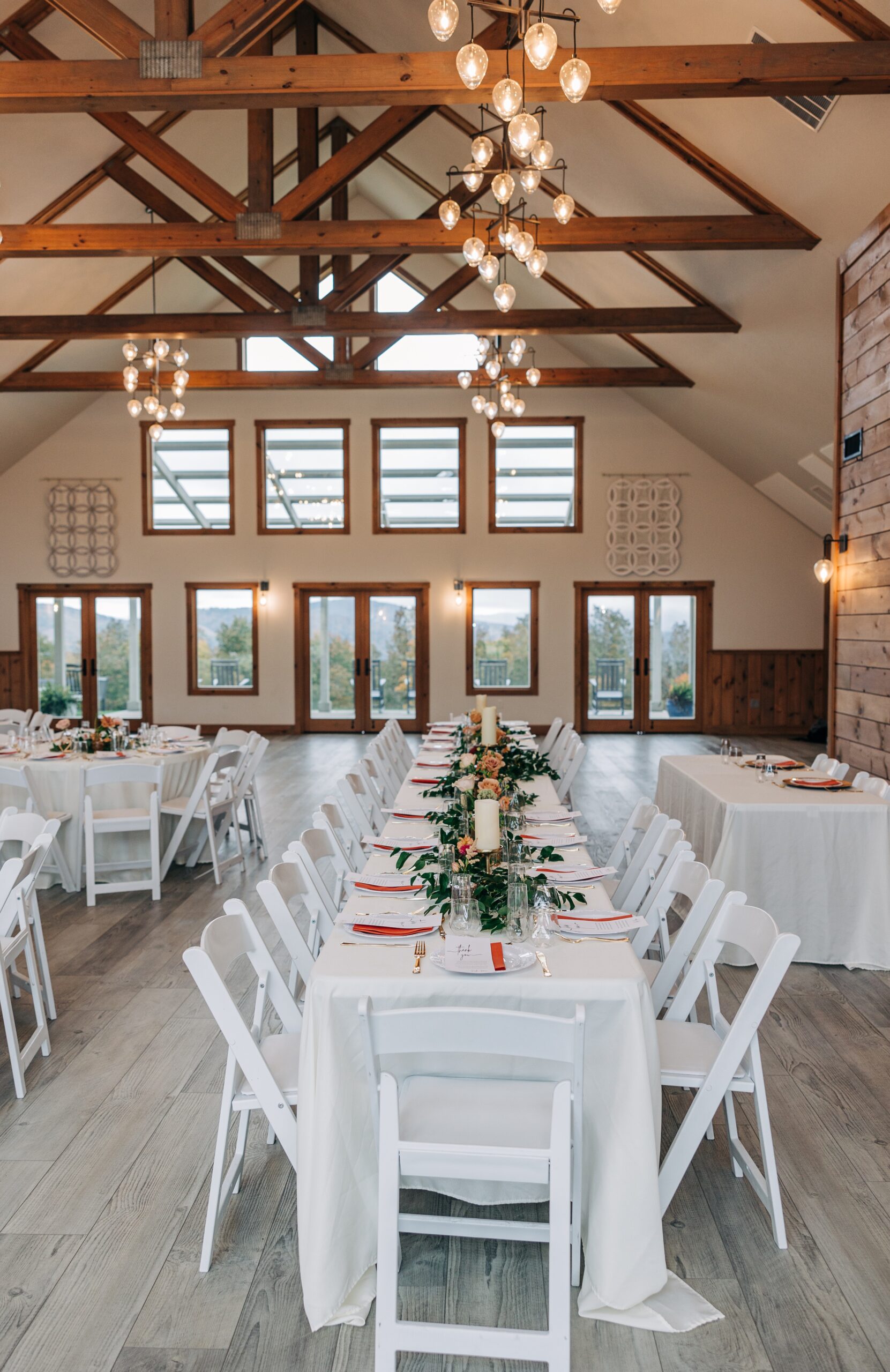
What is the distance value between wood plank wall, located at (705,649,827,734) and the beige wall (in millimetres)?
214

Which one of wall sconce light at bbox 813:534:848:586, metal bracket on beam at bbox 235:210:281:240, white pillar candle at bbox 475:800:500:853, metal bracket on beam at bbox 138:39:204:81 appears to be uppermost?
metal bracket on beam at bbox 235:210:281:240

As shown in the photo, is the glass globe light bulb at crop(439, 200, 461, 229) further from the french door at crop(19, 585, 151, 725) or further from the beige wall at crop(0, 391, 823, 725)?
the french door at crop(19, 585, 151, 725)

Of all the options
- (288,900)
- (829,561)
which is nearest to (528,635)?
(829,561)

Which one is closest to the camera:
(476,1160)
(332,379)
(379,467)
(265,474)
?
(476,1160)

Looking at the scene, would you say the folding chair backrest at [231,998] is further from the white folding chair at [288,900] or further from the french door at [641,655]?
the french door at [641,655]

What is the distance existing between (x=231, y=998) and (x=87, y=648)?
1281cm

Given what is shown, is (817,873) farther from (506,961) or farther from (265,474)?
(265,474)

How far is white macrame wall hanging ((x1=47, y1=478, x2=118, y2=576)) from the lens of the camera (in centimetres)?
1388

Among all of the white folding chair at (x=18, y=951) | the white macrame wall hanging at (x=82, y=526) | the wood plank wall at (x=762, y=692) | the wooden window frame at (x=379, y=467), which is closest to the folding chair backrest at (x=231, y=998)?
the white folding chair at (x=18, y=951)

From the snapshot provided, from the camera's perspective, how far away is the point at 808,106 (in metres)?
5.74

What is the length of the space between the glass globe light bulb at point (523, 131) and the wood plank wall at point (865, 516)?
2.93 meters

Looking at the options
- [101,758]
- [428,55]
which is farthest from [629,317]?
[101,758]

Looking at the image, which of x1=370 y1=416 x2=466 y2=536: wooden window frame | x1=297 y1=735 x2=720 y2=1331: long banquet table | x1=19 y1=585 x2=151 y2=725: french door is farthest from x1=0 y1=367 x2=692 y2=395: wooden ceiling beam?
x1=297 y1=735 x2=720 y2=1331: long banquet table

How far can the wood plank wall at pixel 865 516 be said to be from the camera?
561 centimetres
